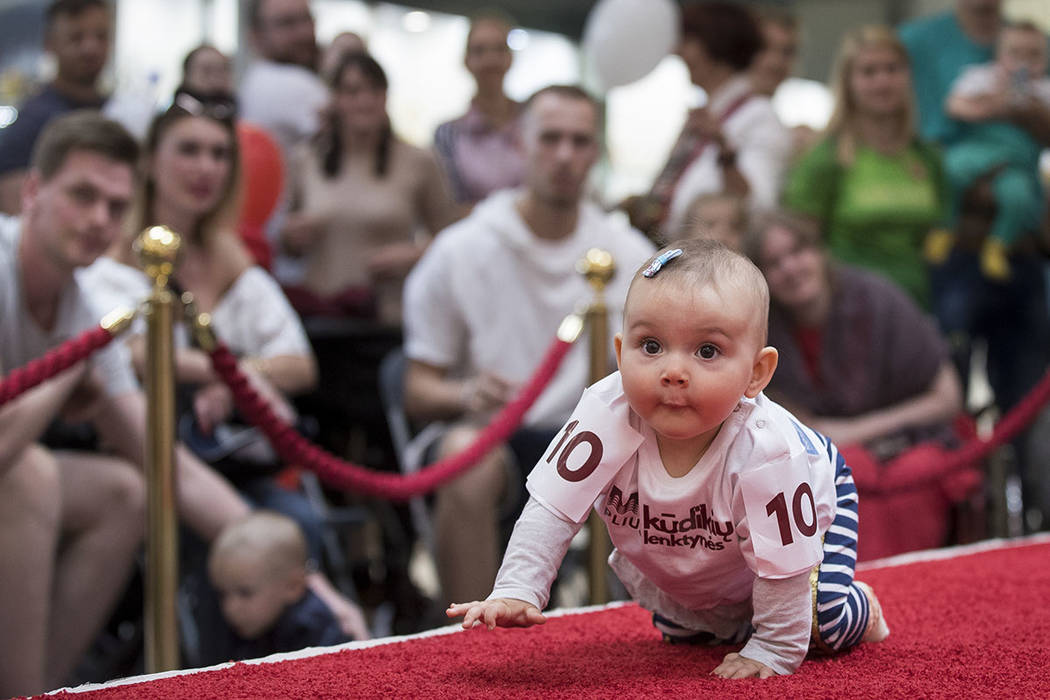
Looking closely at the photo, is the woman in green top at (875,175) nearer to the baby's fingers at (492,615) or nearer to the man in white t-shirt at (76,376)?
the man in white t-shirt at (76,376)

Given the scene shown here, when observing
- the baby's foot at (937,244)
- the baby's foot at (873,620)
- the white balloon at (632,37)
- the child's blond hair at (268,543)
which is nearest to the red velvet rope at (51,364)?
the child's blond hair at (268,543)

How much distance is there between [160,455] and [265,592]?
558 mm

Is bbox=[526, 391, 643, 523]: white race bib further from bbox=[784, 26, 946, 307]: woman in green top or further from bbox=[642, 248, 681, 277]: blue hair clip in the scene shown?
bbox=[784, 26, 946, 307]: woman in green top

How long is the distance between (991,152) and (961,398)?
109 cm

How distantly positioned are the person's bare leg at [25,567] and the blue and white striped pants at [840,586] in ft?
5.97

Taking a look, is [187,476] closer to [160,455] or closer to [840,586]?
[160,455]

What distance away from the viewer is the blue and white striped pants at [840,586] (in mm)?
1951

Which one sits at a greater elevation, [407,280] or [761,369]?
[761,369]

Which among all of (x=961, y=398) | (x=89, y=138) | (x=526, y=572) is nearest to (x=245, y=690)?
(x=526, y=572)

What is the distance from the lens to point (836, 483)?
2074mm

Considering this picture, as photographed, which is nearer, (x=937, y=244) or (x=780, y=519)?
(x=780, y=519)

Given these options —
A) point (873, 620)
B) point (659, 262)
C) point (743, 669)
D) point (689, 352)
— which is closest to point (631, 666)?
point (743, 669)

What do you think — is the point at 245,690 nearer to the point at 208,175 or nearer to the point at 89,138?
Result: the point at 89,138

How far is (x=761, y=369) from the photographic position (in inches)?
73.7
